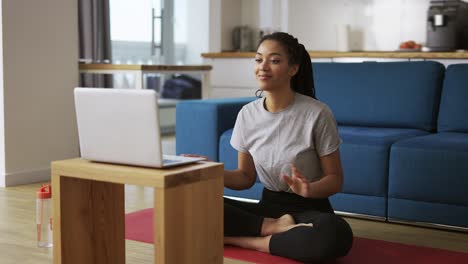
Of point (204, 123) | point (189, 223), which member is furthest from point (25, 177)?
point (189, 223)

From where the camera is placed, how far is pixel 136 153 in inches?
79.1

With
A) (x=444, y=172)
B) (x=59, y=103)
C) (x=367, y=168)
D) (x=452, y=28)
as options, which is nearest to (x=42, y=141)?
(x=59, y=103)

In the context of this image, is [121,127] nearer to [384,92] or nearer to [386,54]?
[384,92]

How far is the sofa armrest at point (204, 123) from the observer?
3.70 meters

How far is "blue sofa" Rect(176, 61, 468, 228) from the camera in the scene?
3117mm

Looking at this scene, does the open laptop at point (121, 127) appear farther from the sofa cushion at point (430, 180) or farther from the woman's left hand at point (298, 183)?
the sofa cushion at point (430, 180)

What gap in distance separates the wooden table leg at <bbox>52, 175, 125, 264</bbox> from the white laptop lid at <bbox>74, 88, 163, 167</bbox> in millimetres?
146

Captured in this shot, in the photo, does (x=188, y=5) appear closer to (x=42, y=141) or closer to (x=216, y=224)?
(x=42, y=141)

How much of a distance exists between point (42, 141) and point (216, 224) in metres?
2.58

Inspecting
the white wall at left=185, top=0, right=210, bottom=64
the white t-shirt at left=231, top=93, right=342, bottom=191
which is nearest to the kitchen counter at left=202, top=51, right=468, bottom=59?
the white wall at left=185, top=0, right=210, bottom=64

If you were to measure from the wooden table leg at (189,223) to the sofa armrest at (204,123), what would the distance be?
1.54 m

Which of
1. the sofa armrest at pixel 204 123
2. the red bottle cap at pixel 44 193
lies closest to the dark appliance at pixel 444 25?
the sofa armrest at pixel 204 123

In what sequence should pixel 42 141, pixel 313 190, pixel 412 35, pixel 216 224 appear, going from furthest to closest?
1. pixel 412 35
2. pixel 42 141
3. pixel 313 190
4. pixel 216 224

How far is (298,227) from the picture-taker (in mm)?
2580
